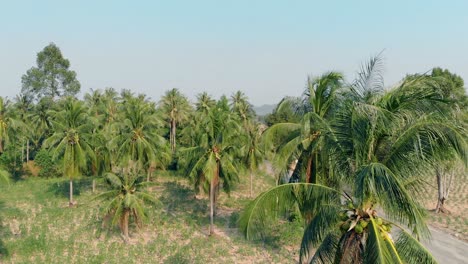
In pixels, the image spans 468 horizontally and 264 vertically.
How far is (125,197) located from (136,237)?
15.1 feet

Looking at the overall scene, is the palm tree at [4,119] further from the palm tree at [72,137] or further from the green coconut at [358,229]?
A: the green coconut at [358,229]

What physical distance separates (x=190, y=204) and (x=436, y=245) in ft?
64.0

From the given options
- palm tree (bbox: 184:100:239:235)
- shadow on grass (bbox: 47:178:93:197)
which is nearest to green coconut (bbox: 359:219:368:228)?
palm tree (bbox: 184:100:239:235)

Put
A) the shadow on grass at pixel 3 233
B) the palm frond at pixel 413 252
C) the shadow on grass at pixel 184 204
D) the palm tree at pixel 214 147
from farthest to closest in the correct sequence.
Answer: the shadow on grass at pixel 184 204 < the palm tree at pixel 214 147 < the shadow on grass at pixel 3 233 < the palm frond at pixel 413 252

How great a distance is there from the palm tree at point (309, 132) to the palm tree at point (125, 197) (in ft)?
38.3

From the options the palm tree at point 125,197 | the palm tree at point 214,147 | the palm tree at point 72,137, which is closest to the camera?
the palm tree at point 125,197

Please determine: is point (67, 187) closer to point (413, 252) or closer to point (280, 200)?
point (280, 200)

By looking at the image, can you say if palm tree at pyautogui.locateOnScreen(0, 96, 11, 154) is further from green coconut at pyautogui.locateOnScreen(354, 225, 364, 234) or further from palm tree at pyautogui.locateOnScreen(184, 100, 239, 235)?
green coconut at pyautogui.locateOnScreen(354, 225, 364, 234)

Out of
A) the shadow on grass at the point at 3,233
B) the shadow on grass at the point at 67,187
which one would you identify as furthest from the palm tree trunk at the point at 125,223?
the shadow on grass at the point at 67,187

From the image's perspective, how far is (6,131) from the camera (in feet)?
129

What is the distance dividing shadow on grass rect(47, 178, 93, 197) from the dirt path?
104 ft

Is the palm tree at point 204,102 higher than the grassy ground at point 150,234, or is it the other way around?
the palm tree at point 204,102

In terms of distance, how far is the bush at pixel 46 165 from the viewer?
45106mm

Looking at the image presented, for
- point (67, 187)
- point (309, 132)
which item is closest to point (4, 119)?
point (67, 187)
